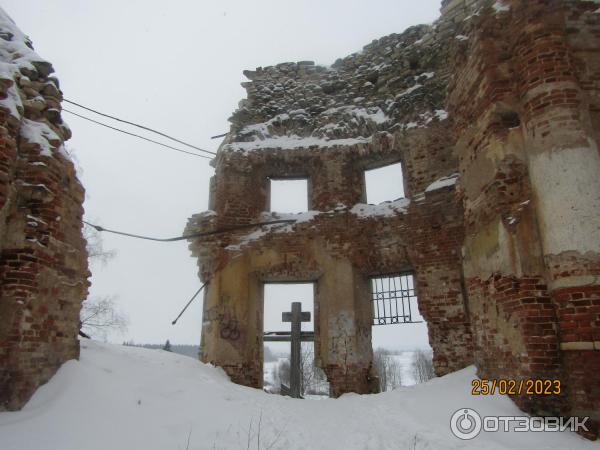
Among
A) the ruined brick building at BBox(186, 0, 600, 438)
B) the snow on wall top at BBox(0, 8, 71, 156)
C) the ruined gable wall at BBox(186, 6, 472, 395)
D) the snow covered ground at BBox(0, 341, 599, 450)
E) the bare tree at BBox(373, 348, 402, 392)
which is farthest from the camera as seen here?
the bare tree at BBox(373, 348, 402, 392)

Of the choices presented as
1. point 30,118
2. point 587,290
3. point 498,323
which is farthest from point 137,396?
point 587,290

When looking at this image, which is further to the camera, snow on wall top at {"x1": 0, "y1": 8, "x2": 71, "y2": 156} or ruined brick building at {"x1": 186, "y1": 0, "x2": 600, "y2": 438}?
snow on wall top at {"x1": 0, "y1": 8, "x2": 71, "y2": 156}

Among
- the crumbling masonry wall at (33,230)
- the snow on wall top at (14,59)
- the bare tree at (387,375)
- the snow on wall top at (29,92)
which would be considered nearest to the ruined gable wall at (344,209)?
the crumbling masonry wall at (33,230)

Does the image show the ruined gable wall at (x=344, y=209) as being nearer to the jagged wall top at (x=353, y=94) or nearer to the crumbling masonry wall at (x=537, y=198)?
the jagged wall top at (x=353, y=94)

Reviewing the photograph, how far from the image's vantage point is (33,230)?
4062 mm

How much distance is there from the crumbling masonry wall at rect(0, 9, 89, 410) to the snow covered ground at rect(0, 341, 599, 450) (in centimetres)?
35

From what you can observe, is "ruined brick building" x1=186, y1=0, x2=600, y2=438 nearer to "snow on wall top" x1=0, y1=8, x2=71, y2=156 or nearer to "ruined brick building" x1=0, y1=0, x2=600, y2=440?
"ruined brick building" x1=0, y1=0, x2=600, y2=440

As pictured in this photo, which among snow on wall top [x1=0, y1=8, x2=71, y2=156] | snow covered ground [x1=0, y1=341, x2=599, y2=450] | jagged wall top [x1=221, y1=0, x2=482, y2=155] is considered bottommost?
snow covered ground [x1=0, y1=341, x2=599, y2=450]

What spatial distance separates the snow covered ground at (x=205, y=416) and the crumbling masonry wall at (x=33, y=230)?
35 cm

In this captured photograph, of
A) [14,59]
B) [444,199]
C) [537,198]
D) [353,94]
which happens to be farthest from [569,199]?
[353,94]

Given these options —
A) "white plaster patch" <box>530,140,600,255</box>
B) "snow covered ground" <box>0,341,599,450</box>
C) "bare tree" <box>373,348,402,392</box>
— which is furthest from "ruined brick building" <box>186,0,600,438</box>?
"bare tree" <box>373,348,402,392</box>

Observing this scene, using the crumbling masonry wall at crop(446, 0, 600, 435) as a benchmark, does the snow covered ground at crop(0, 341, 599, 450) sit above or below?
below

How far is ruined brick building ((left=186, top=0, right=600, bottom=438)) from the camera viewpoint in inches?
→ 154

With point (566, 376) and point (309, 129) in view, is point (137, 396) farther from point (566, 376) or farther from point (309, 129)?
point (309, 129)
